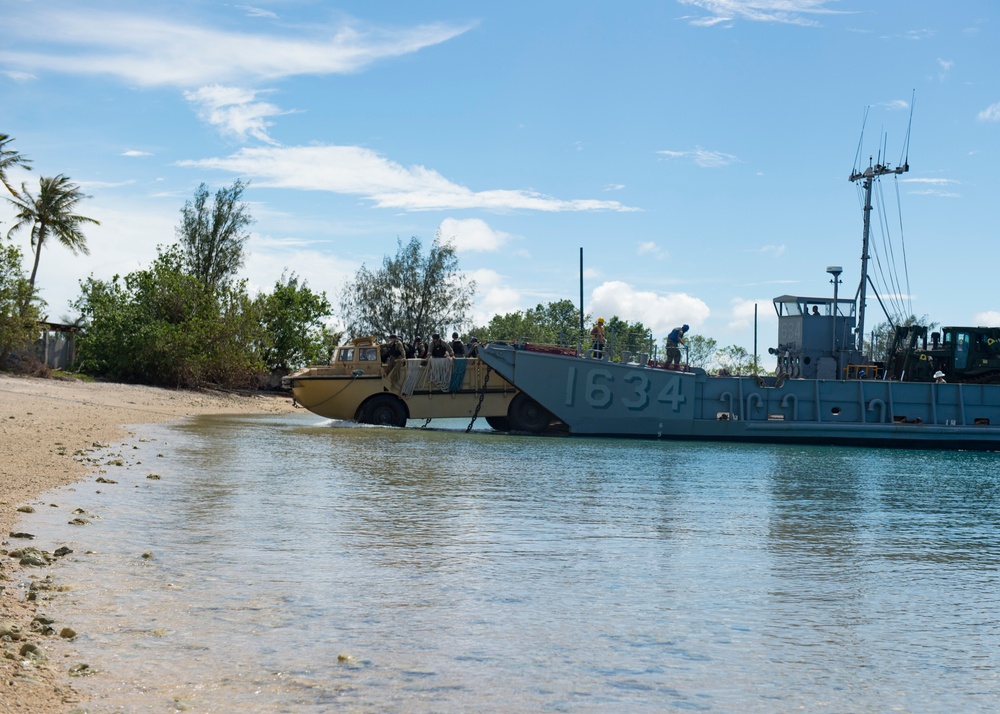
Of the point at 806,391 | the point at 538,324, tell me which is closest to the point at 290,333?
the point at 806,391

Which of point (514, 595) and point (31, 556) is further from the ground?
point (31, 556)

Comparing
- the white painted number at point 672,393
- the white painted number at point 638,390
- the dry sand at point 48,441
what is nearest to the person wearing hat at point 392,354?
the white painted number at point 638,390

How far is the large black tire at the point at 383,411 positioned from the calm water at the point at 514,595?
11775 millimetres

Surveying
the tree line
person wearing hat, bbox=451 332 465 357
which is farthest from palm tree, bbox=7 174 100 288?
person wearing hat, bbox=451 332 465 357

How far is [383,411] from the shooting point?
96.0 feet

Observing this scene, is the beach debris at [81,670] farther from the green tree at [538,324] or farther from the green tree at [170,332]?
the green tree at [538,324]

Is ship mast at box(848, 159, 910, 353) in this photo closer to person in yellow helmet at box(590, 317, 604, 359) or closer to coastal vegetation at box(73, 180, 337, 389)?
person in yellow helmet at box(590, 317, 604, 359)

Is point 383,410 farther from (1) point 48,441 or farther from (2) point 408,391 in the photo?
(1) point 48,441

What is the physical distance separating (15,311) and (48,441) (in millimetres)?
23513

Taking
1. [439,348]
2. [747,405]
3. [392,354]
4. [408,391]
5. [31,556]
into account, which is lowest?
[31,556]

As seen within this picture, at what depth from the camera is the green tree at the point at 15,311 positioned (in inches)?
1495

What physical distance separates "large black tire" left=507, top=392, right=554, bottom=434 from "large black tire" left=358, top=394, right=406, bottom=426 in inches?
124

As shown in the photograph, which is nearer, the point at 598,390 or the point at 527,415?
the point at 598,390

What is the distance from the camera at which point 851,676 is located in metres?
6.39
